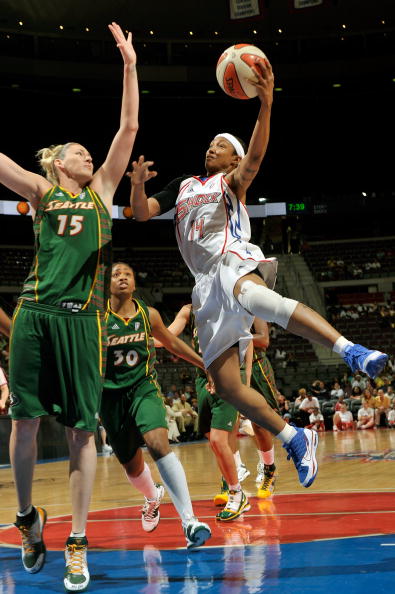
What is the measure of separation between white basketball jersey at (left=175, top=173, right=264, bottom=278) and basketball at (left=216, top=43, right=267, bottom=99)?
61 centimetres

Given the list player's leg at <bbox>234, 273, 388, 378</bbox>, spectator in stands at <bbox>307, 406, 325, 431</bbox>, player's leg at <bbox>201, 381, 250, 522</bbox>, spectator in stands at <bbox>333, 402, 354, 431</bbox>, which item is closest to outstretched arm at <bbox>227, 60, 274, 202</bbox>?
player's leg at <bbox>234, 273, 388, 378</bbox>

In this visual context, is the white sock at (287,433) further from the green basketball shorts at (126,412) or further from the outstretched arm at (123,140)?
the outstretched arm at (123,140)

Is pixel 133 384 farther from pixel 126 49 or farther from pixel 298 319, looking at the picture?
pixel 126 49

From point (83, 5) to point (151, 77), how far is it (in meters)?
3.90

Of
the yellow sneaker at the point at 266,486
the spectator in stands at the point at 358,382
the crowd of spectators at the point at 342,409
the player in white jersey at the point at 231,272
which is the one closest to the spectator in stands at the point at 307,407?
the crowd of spectators at the point at 342,409

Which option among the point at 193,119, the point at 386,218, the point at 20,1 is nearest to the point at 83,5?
the point at 20,1

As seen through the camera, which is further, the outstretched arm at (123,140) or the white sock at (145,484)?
the white sock at (145,484)

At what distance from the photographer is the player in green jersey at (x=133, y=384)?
536 cm

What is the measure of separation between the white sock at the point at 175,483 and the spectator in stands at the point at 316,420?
1655 centimetres

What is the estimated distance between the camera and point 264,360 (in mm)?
8461

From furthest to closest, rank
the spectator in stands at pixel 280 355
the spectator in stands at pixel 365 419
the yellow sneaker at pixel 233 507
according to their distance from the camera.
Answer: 1. the spectator in stands at pixel 280 355
2. the spectator in stands at pixel 365 419
3. the yellow sneaker at pixel 233 507

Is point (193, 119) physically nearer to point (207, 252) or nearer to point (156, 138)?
point (156, 138)

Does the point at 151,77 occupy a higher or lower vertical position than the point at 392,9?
Answer: lower

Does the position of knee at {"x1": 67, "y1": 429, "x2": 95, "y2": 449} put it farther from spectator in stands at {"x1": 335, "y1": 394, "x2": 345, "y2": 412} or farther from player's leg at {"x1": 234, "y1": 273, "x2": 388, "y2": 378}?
A: spectator in stands at {"x1": 335, "y1": 394, "x2": 345, "y2": 412}
